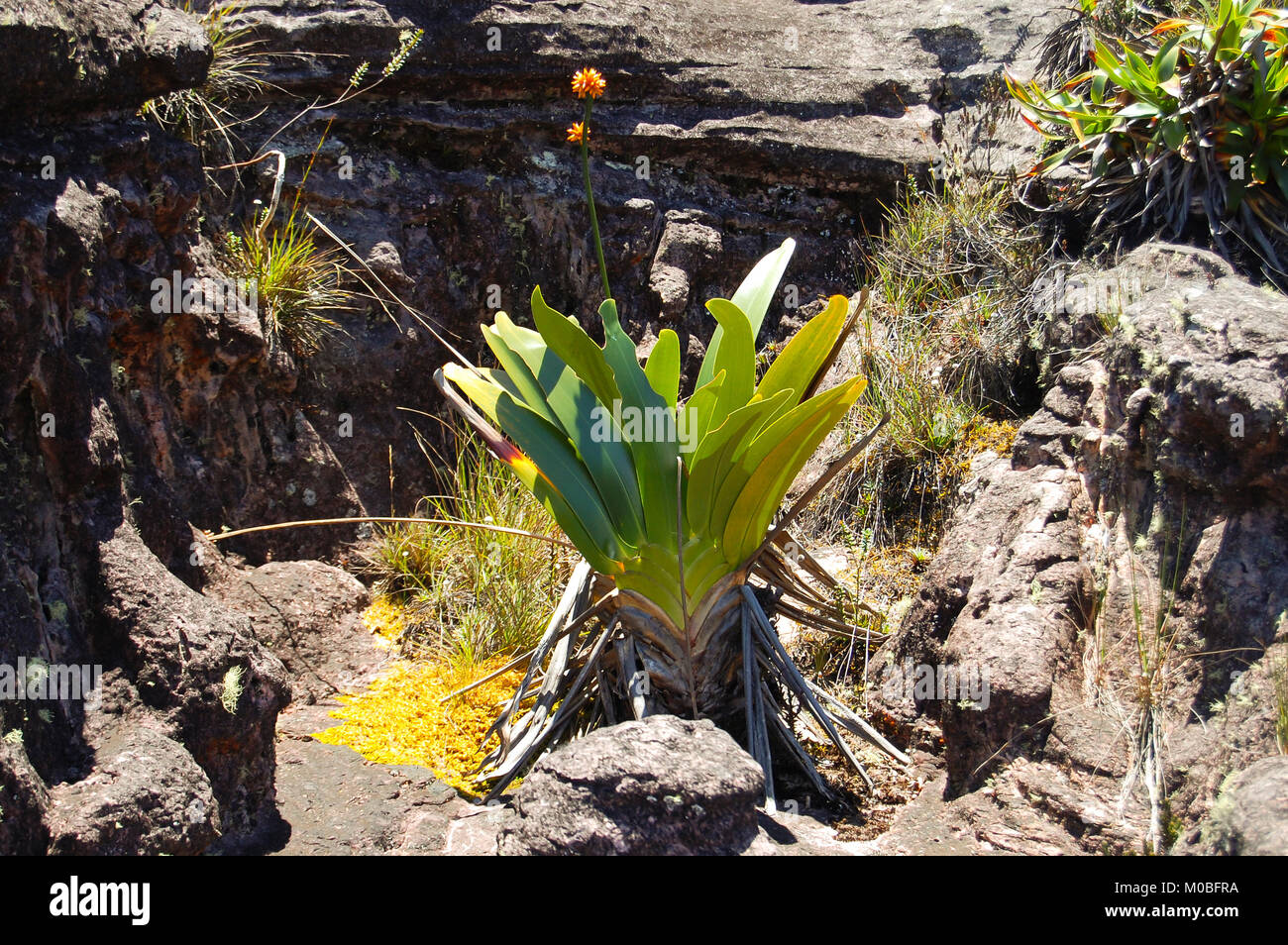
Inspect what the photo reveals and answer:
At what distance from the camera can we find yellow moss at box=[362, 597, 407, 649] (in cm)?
396

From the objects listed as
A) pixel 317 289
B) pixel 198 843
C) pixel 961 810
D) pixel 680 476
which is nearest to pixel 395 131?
pixel 317 289

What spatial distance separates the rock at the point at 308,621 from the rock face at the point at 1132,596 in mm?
2021

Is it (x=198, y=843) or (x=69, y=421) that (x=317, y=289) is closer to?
(x=69, y=421)

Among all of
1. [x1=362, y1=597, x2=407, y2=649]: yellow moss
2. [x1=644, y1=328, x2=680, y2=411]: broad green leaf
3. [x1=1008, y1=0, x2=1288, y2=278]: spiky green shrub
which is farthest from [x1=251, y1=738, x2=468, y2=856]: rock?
[x1=1008, y1=0, x2=1288, y2=278]: spiky green shrub

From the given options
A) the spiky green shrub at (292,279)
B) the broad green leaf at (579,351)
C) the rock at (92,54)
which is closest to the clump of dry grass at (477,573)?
the spiky green shrub at (292,279)

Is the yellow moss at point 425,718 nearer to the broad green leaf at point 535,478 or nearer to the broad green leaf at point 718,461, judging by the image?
the broad green leaf at point 535,478

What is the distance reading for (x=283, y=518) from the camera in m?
4.06

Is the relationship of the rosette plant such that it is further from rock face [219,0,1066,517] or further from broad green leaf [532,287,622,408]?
rock face [219,0,1066,517]

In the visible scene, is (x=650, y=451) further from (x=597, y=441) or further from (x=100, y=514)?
(x=100, y=514)

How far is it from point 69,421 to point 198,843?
3.88 feet

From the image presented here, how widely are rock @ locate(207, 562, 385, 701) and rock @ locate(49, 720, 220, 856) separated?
110cm

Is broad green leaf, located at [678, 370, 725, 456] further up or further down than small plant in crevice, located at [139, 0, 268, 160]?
further down

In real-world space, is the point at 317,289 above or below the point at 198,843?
above
